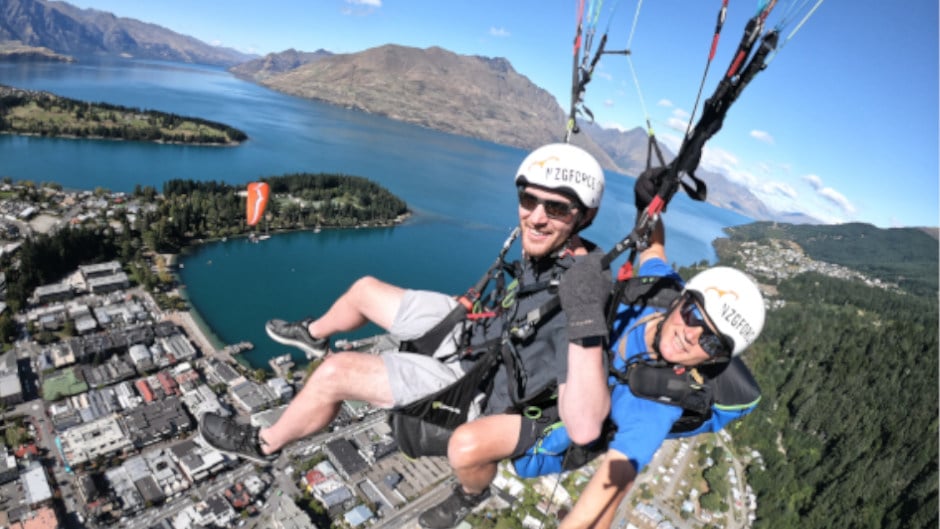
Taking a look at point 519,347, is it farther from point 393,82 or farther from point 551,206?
point 393,82

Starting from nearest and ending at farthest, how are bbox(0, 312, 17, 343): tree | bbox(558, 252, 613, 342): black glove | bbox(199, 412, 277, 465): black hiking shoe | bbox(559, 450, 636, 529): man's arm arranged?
bbox(558, 252, 613, 342): black glove < bbox(559, 450, 636, 529): man's arm < bbox(199, 412, 277, 465): black hiking shoe < bbox(0, 312, 17, 343): tree

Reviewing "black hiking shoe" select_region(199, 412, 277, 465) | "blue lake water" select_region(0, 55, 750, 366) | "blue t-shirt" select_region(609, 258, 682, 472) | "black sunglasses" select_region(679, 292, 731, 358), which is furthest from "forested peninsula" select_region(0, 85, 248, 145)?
"black sunglasses" select_region(679, 292, 731, 358)

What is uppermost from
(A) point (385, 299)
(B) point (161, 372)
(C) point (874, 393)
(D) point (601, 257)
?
(D) point (601, 257)

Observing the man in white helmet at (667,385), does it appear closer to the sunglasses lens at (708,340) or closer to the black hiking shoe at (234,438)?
the sunglasses lens at (708,340)

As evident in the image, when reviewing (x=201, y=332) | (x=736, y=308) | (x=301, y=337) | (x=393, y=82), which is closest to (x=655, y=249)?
(x=736, y=308)

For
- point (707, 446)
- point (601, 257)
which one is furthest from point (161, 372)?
point (707, 446)

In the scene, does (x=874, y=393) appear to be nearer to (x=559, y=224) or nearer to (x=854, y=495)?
(x=854, y=495)

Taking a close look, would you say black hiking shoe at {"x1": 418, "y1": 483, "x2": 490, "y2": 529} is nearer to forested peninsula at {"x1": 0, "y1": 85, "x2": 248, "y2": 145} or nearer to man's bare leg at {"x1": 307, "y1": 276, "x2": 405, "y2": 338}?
man's bare leg at {"x1": 307, "y1": 276, "x2": 405, "y2": 338}
